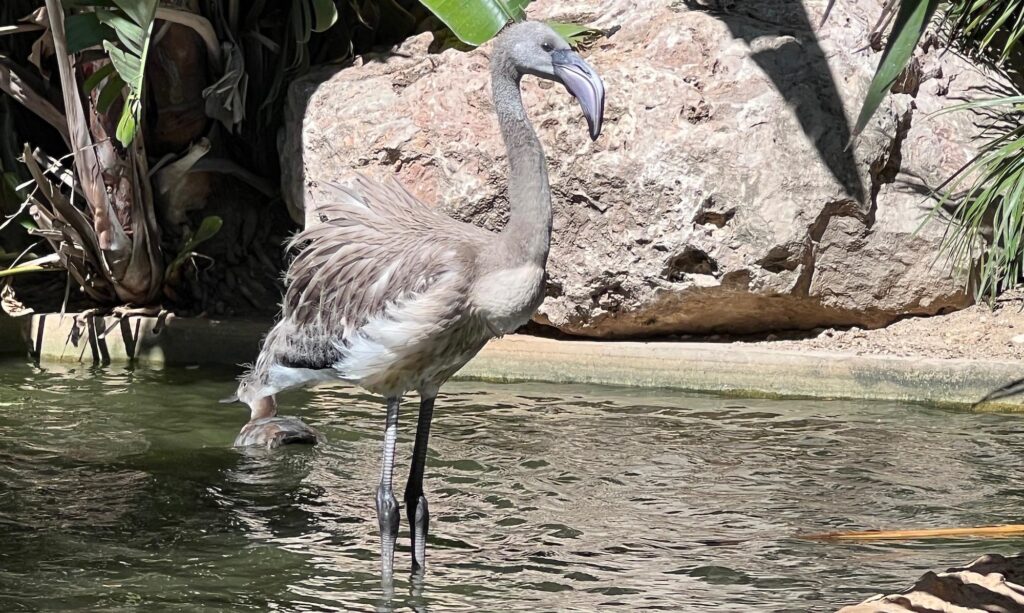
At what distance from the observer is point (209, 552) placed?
16.5 feet

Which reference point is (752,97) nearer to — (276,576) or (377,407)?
(377,407)

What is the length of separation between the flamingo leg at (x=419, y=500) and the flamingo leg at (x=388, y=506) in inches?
3.3

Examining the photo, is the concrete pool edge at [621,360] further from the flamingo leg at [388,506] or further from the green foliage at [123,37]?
the flamingo leg at [388,506]

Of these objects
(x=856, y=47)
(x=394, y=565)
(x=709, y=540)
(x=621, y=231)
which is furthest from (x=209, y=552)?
(x=856, y=47)

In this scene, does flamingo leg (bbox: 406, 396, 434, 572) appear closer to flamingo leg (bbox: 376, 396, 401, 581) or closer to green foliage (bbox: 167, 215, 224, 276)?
flamingo leg (bbox: 376, 396, 401, 581)

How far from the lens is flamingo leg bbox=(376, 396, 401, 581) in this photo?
4.79 m

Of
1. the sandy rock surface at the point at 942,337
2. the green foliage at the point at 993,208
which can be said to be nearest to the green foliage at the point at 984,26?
the green foliage at the point at 993,208

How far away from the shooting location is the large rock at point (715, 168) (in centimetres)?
814

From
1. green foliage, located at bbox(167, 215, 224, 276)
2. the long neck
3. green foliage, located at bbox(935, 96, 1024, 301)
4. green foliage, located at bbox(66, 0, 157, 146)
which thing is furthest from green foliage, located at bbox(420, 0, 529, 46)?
green foliage, located at bbox(167, 215, 224, 276)

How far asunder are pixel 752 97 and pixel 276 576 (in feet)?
15.6

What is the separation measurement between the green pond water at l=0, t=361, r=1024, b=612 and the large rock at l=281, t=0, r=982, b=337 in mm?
916

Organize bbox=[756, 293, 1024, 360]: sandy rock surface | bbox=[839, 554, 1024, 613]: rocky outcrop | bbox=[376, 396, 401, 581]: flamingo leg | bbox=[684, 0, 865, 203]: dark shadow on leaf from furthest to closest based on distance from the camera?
bbox=[684, 0, 865, 203]: dark shadow on leaf
bbox=[756, 293, 1024, 360]: sandy rock surface
bbox=[376, 396, 401, 581]: flamingo leg
bbox=[839, 554, 1024, 613]: rocky outcrop

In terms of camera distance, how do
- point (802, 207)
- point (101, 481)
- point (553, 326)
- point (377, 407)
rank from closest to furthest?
point (101, 481)
point (377, 407)
point (802, 207)
point (553, 326)

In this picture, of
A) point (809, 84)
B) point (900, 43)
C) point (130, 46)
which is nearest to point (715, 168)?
point (809, 84)
